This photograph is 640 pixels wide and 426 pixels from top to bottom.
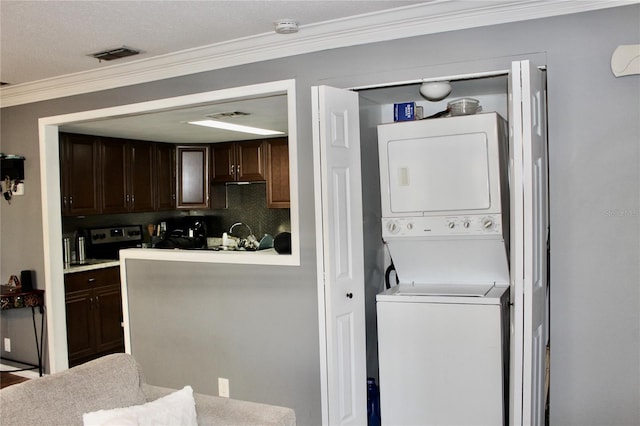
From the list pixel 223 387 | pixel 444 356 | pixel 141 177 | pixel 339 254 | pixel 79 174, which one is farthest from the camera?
pixel 141 177

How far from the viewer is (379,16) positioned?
2986 mm

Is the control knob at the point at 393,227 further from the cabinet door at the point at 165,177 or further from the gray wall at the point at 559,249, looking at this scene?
the cabinet door at the point at 165,177

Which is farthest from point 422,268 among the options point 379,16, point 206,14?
point 206,14

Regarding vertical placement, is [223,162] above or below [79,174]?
above

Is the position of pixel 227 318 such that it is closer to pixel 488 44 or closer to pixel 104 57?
pixel 104 57

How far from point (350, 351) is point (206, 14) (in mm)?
1984

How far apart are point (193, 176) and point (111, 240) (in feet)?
4.16

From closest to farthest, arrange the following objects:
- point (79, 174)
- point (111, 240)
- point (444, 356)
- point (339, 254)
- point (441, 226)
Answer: point (339, 254)
point (444, 356)
point (441, 226)
point (79, 174)
point (111, 240)

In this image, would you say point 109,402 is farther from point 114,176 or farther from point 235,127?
point 114,176

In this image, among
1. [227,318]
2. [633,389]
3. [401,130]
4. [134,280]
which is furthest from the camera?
[134,280]

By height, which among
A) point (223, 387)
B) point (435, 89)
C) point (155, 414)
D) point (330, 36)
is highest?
point (330, 36)

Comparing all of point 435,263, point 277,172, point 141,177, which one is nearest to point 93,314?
point 141,177

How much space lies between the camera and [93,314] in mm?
5309

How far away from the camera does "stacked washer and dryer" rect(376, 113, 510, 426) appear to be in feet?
10.5
